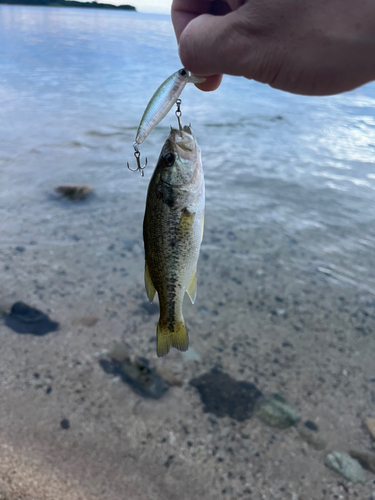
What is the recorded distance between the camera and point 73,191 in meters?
7.01

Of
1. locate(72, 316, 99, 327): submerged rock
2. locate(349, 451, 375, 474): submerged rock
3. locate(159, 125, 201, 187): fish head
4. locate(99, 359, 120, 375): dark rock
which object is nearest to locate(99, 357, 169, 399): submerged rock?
locate(99, 359, 120, 375): dark rock

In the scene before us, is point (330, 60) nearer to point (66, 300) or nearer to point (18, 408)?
point (18, 408)

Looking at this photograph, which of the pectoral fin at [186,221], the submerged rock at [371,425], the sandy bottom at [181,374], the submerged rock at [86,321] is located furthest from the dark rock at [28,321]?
the submerged rock at [371,425]

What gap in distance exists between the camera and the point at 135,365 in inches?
151

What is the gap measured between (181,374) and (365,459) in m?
1.64

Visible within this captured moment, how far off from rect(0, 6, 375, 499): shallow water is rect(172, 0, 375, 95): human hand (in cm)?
274

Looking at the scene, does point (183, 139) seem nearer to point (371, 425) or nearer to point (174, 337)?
point (174, 337)

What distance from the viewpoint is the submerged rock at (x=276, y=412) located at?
3.43 m

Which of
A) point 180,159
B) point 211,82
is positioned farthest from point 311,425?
point 211,82

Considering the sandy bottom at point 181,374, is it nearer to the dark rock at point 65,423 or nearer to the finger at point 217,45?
the dark rock at point 65,423

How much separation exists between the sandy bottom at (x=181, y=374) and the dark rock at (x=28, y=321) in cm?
9

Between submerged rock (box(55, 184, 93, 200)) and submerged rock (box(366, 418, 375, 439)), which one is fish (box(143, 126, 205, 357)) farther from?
submerged rock (box(55, 184, 93, 200))

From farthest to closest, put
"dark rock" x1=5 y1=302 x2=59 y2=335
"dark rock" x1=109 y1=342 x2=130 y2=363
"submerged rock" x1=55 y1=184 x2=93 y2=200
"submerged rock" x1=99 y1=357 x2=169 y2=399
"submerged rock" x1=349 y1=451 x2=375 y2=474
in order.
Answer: "submerged rock" x1=55 y1=184 x2=93 y2=200
"dark rock" x1=5 y1=302 x2=59 y2=335
"dark rock" x1=109 y1=342 x2=130 y2=363
"submerged rock" x1=99 y1=357 x2=169 y2=399
"submerged rock" x1=349 y1=451 x2=375 y2=474

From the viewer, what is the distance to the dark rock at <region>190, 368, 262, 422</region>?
3506mm
